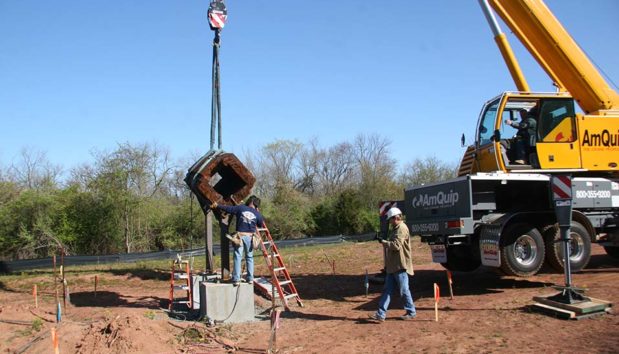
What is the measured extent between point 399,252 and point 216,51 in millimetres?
6317

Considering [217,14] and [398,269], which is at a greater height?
[217,14]

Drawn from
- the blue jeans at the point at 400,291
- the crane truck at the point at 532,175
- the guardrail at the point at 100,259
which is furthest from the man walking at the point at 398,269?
the guardrail at the point at 100,259

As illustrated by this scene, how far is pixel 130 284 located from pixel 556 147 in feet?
40.8

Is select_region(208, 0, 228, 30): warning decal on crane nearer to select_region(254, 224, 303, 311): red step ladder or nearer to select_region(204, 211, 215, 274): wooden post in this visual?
select_region(204, 211, 215, 274): wooden post

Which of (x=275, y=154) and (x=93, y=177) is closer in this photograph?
(x=93, y=177)

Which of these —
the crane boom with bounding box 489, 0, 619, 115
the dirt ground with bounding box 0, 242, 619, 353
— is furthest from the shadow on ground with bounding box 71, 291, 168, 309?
the crane boom with bounding box 489, 0, 619, 115

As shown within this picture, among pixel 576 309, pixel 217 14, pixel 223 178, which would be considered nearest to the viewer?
pixel 576 309

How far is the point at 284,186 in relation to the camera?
133ft

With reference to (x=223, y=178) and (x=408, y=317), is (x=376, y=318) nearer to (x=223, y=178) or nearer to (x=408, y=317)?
(x=408, y=317)

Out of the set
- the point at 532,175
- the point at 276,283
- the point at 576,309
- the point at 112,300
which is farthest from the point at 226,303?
the point at 532,175

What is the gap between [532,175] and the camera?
1026 centimetres

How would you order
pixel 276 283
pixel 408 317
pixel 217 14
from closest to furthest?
pixel 408 317
pixel 276 283
pixel 217 14

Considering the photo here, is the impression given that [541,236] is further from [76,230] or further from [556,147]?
[76,230]

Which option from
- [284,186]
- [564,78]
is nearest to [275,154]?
[284,186]
